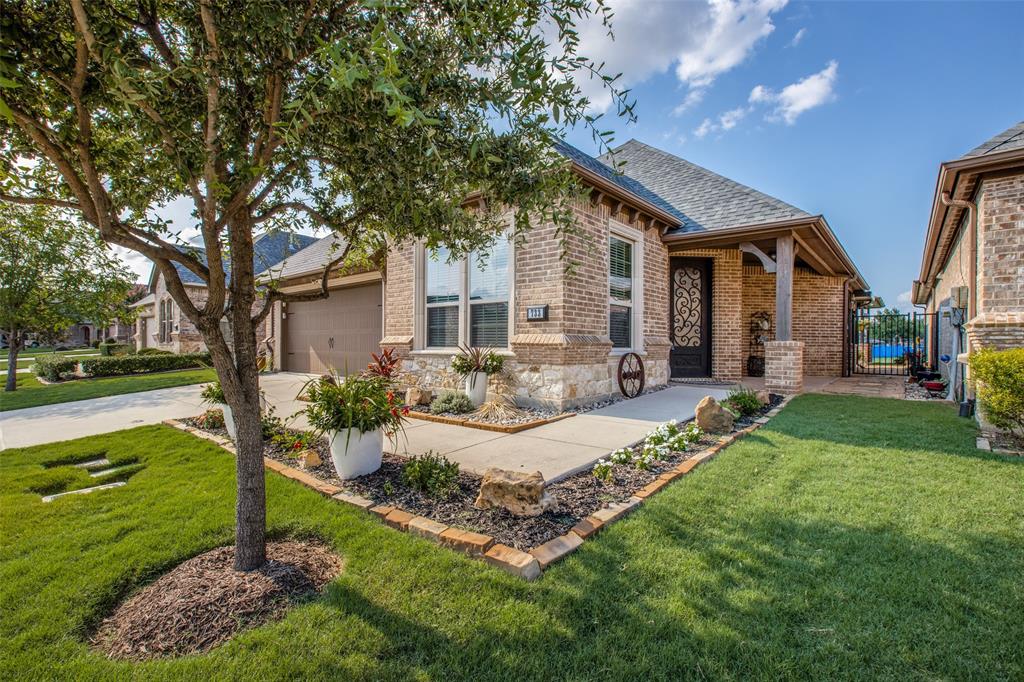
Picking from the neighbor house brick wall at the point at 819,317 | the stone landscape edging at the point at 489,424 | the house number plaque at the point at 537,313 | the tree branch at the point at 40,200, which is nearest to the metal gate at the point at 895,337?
the neighbor house brick wall at the point at 819,317

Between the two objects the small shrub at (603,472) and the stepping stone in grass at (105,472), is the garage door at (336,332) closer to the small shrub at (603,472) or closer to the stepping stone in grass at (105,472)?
the stepping stone in grass at (105,472)

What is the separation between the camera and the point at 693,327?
10.5 m

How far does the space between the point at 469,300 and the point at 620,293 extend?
105 inches

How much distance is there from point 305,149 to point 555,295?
14.5 ft

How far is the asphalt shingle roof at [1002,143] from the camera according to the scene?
5.05 metres

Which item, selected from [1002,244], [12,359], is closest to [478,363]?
[1002,244]

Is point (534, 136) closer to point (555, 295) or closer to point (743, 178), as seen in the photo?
point (555, 295)

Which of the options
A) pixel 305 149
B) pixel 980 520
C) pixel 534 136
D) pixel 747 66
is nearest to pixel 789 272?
pixel 747 66

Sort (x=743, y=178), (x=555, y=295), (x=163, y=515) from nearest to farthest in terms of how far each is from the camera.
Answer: (x=163, y=515)
(x=555, y=295)
(x=743, y=178)

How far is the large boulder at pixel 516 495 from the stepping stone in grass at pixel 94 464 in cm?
408

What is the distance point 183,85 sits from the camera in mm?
1960

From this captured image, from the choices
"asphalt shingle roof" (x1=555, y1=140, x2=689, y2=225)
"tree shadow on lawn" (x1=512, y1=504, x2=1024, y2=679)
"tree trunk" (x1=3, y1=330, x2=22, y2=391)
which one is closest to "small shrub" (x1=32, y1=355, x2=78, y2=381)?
"tree trunk" (x1=3, y1=330, x2=22, y2=391)

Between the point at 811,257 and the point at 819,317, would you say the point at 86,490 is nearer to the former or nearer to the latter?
the point at 811,257

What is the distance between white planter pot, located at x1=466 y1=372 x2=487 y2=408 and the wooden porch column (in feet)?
17.1
